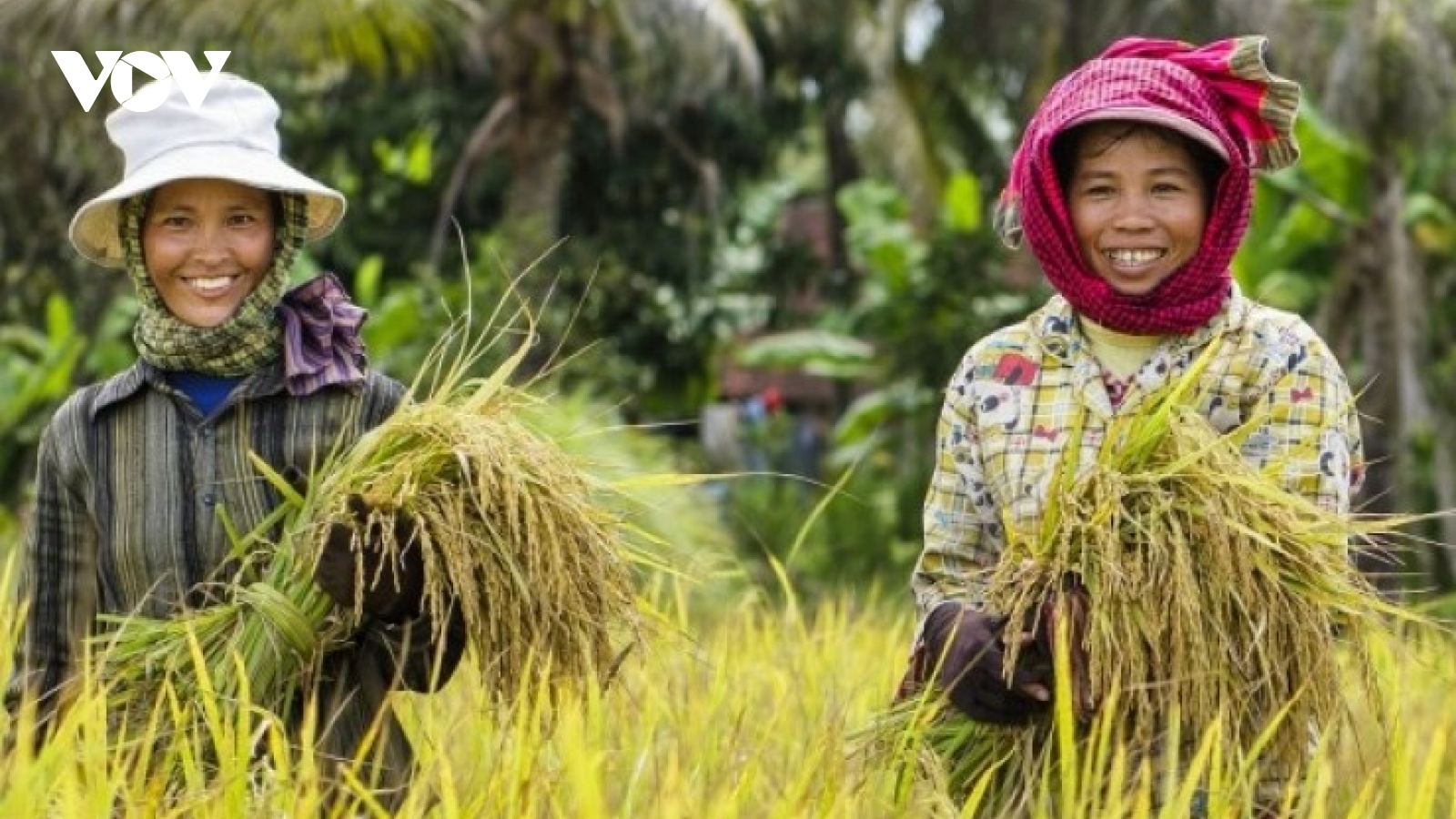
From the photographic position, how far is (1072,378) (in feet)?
8.34

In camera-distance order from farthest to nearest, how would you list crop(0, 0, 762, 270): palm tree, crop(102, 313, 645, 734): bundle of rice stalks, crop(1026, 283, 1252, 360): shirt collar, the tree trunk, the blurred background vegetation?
the tree trunk → the blurred background vegetation → crop(0, 0, 762, 270): palm tree → crop(1026, 283, 1252, 360): shirt collar → crop(102, 313, 645, 734): bundle of rice stalks

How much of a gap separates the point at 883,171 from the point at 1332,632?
14.9 m

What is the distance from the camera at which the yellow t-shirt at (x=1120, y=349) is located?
256 cm

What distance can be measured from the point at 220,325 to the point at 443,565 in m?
0.39

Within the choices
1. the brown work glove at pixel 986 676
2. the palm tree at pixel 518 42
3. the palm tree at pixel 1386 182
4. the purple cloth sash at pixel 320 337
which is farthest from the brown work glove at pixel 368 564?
the palm tree at pixel 1386 182

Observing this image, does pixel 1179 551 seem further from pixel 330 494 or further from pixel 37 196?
pixel 37 196

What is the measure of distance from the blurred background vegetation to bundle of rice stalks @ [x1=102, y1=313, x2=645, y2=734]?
530cm

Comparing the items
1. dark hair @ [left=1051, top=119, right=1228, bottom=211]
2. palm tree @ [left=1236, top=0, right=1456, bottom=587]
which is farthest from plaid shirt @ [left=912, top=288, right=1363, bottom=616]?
palm tree @ [left=1236, top=0, right=1456, bottom=587]

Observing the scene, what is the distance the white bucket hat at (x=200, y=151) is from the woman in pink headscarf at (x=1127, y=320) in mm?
771

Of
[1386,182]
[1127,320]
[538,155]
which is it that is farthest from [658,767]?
[1386,182]

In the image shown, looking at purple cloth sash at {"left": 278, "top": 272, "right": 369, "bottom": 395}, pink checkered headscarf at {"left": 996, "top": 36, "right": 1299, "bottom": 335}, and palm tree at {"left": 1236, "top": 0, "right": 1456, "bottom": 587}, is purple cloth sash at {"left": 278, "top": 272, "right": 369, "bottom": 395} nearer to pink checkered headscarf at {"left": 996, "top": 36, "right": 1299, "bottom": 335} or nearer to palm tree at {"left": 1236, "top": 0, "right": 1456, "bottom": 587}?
pink checkered headscarf at {"left": 996, "top": 36, "right": 1299, "bottom": 335}

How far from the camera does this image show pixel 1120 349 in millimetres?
2572

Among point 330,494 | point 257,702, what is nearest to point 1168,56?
point 330,494

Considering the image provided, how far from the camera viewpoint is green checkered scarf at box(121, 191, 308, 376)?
257 cm
